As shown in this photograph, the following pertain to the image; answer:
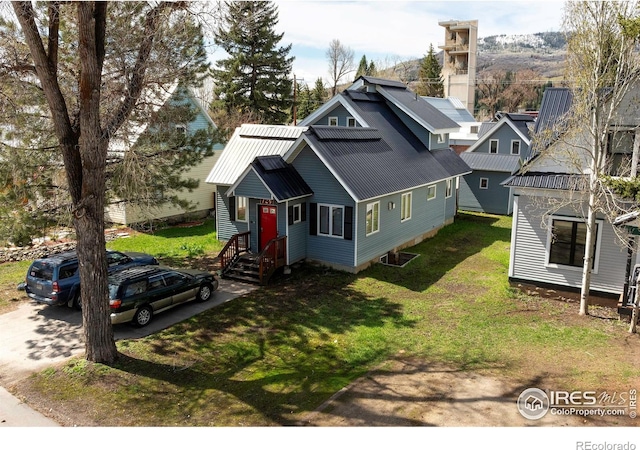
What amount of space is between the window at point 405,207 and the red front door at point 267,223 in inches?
229

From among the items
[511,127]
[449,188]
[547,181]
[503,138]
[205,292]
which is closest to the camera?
[547,181]

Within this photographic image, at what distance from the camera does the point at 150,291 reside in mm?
14281

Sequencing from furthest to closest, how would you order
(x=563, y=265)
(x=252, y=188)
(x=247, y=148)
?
(x=247, y=148) < (x=252, y=188) < (x=563, y=265)

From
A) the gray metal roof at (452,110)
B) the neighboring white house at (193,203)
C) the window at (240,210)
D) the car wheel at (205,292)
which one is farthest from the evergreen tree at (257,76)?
the car wheel at (205,292)

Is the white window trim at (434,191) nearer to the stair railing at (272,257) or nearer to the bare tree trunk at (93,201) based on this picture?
the stair railing at (272,257)

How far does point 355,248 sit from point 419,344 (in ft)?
19.9

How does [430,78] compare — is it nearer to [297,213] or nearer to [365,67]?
[365,67]

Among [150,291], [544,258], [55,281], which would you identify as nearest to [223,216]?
[150,291]

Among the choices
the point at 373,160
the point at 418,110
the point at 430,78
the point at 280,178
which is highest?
the point at 430,78

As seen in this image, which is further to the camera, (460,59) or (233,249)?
(460,59)

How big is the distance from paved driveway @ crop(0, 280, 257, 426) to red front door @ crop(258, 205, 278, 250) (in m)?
2.90

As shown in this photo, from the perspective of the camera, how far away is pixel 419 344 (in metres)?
13.0

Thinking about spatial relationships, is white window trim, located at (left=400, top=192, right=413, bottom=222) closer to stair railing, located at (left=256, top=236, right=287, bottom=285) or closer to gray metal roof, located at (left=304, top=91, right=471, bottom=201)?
gray metal roof, located at (left=304, top=91, right=471, bottom=201)

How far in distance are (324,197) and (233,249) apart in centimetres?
413
